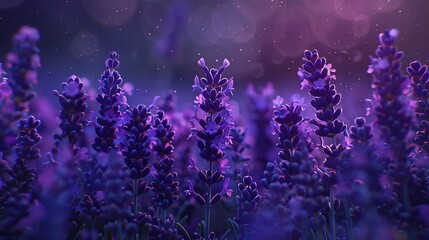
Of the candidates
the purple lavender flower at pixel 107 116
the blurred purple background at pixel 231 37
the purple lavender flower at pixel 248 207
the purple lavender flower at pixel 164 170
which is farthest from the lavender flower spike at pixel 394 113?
the blurred purple background at pixel 231 37

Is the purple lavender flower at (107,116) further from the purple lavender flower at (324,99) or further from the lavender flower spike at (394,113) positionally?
the lavender flower spike at (394,113)

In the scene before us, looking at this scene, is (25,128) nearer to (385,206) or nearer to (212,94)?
(212,94)

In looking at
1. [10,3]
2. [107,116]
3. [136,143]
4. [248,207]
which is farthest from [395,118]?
[10,3]

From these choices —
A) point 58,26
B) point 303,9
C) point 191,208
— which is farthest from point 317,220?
point 58,26

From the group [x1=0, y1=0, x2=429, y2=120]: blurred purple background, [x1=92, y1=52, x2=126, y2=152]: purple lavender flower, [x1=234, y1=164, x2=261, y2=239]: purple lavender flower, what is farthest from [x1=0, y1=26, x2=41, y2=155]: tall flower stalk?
[x1=0, y1=0, x2=429, y2=120]: blurred purple background

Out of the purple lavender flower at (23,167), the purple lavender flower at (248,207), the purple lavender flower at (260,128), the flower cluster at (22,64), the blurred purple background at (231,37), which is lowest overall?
the purple lavender flower at (248,207)
